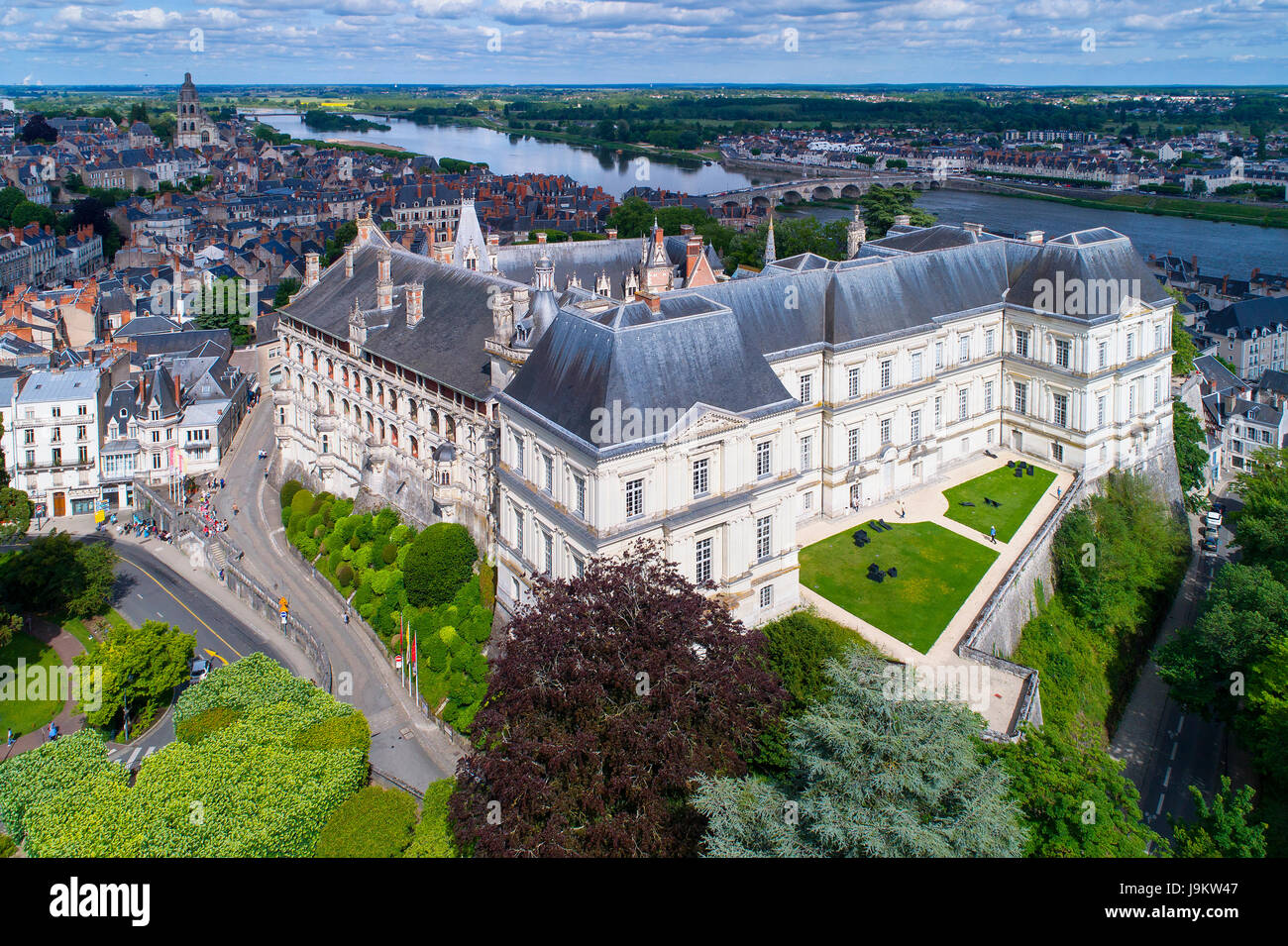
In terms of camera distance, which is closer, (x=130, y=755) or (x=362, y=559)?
(x=130, y=755)

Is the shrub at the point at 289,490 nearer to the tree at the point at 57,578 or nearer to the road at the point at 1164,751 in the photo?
the tree at the point at 57,578

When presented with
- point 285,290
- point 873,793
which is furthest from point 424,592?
point 285,290

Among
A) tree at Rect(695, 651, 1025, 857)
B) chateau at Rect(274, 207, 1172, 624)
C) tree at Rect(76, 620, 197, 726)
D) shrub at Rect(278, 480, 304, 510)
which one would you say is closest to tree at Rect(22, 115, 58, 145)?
chateau at Rect(274, 207, 1172, 624)

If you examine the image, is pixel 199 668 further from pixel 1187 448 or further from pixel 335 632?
pixel 1187 448

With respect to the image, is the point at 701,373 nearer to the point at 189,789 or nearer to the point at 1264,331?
the point at 189,789

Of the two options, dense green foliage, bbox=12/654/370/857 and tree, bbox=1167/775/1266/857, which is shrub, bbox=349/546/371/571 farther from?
tree, bbox=1167/775/1266/857
